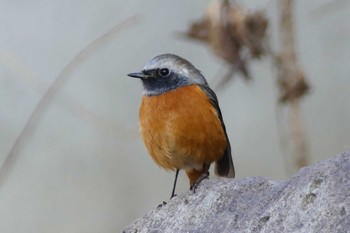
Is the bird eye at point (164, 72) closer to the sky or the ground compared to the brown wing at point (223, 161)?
closer to the sky

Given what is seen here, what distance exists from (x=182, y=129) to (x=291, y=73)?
814 mm

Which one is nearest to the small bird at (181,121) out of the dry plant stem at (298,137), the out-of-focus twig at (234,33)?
the out-of-focus twig at (234,33)

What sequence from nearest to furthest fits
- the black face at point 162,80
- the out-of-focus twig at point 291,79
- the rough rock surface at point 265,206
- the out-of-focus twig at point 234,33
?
1. the rough rock surface at point 265,206
2. the black face at point 162,80
3. the out-of-focus twig at point 234,33
4. the out-of-focus twig at point 291,79

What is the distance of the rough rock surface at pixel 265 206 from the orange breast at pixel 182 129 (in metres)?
0.91

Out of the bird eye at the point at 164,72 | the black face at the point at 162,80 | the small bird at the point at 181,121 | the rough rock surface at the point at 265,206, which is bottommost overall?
the rough rock surface at the point at 265,206

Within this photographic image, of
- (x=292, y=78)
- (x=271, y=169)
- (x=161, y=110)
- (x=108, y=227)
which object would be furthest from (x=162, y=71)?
(x=108, y=227)

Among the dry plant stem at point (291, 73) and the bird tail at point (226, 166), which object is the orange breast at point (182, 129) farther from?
the dry plant stem at point (291, 73)

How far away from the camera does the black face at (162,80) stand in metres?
5.21

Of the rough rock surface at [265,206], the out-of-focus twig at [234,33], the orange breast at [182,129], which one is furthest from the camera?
the out-of-focus twig at [234,33]

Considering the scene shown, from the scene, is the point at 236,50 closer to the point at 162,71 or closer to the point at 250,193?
the point at 162,71

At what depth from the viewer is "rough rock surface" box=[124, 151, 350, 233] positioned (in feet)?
11.2

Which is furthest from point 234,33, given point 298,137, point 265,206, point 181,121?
point 265,206

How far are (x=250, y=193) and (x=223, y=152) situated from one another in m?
1.39

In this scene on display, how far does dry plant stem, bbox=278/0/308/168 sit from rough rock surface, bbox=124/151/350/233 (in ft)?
4.92
